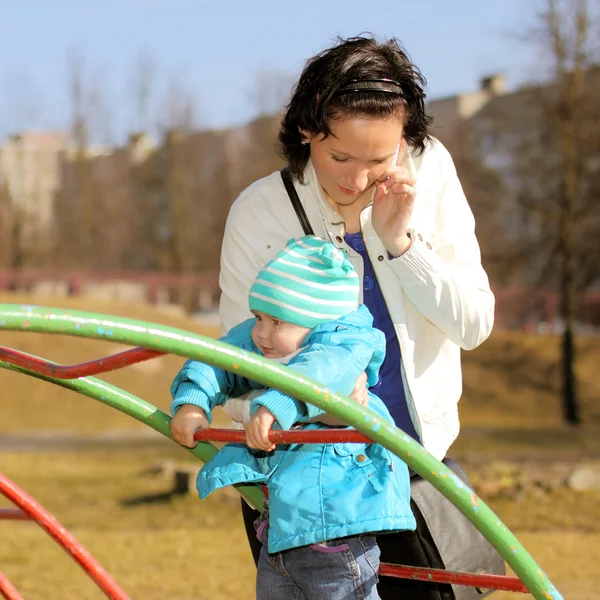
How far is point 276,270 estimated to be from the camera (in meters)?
2.32

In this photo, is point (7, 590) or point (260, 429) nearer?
point (260, 429)

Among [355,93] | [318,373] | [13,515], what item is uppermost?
[355,93]

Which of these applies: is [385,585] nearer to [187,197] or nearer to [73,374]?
[73,374]

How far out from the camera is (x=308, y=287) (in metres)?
2.29

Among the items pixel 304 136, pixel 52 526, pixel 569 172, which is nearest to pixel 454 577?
pixel 52 526

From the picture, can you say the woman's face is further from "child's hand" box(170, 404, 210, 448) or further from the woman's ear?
"child's hand" box(170, 404, 210, 448)

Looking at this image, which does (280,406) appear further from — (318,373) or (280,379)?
(280,379)

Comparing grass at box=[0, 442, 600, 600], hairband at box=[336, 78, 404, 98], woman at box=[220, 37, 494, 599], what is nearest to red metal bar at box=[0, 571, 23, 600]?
woman at box=[220, 37, 494, 599]

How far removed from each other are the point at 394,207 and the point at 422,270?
16cm

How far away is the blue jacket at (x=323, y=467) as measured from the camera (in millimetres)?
2186

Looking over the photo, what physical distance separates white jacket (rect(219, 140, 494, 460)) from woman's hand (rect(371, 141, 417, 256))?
0.03m

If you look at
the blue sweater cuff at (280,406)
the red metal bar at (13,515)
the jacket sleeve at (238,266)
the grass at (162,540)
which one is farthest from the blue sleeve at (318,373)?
the grass at (162,540)

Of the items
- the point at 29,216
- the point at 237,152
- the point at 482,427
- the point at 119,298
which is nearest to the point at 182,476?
the point at 482,427

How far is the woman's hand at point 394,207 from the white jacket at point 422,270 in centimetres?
3
